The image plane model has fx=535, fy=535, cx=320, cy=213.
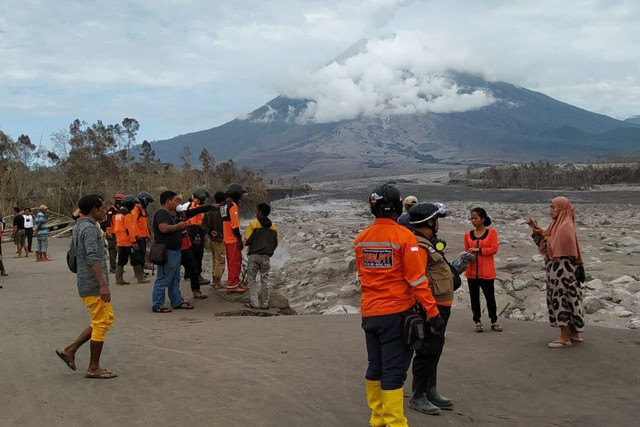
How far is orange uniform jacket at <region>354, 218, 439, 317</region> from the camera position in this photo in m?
3.86

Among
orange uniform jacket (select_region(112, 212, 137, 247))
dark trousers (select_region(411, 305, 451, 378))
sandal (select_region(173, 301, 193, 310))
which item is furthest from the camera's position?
orange uniform jacket (select_region(112, 212, 137, 247))

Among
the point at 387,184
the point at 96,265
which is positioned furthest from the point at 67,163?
the point at 387,184

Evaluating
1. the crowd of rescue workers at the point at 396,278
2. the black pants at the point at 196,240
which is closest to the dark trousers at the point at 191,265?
the crowd of rescue workers at the point at 396,278

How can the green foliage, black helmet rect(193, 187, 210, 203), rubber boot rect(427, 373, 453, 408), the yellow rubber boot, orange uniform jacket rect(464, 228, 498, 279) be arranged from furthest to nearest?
the green foliage < black helmet rect(193, 187, 210, 203) < orange uniform jacket rect(464, 228, 498, 279) < rubber boot rect(427, 373, 453, 408) < the yellow rubber boot

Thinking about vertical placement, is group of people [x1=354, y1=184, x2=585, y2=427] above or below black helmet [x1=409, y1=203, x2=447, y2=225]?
below

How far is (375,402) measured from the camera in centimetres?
401

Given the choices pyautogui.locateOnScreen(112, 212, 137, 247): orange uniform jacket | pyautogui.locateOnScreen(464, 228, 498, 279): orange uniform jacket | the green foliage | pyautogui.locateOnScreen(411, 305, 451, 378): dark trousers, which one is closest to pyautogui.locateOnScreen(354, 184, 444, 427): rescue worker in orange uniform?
pyautogui.locateOnScreen(411, 305, 451, 378): dark trousers

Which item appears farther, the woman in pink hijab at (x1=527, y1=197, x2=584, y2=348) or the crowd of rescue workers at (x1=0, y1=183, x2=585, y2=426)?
the woman in pink hijab at (x1=527, y1=197, x2=584, y2=348)

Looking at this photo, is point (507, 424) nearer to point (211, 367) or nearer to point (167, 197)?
point (211, 367)

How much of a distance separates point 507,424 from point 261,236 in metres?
5.36

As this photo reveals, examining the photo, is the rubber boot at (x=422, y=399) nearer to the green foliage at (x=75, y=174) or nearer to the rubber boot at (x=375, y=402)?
the rubber boot at (x=375, y=402)

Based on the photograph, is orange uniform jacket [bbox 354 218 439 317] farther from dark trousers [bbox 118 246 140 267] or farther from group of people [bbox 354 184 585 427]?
dark trousers [bbox 118 246 140 267]

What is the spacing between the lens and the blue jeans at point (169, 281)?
843 centimetres

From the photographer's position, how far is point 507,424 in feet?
14.2
